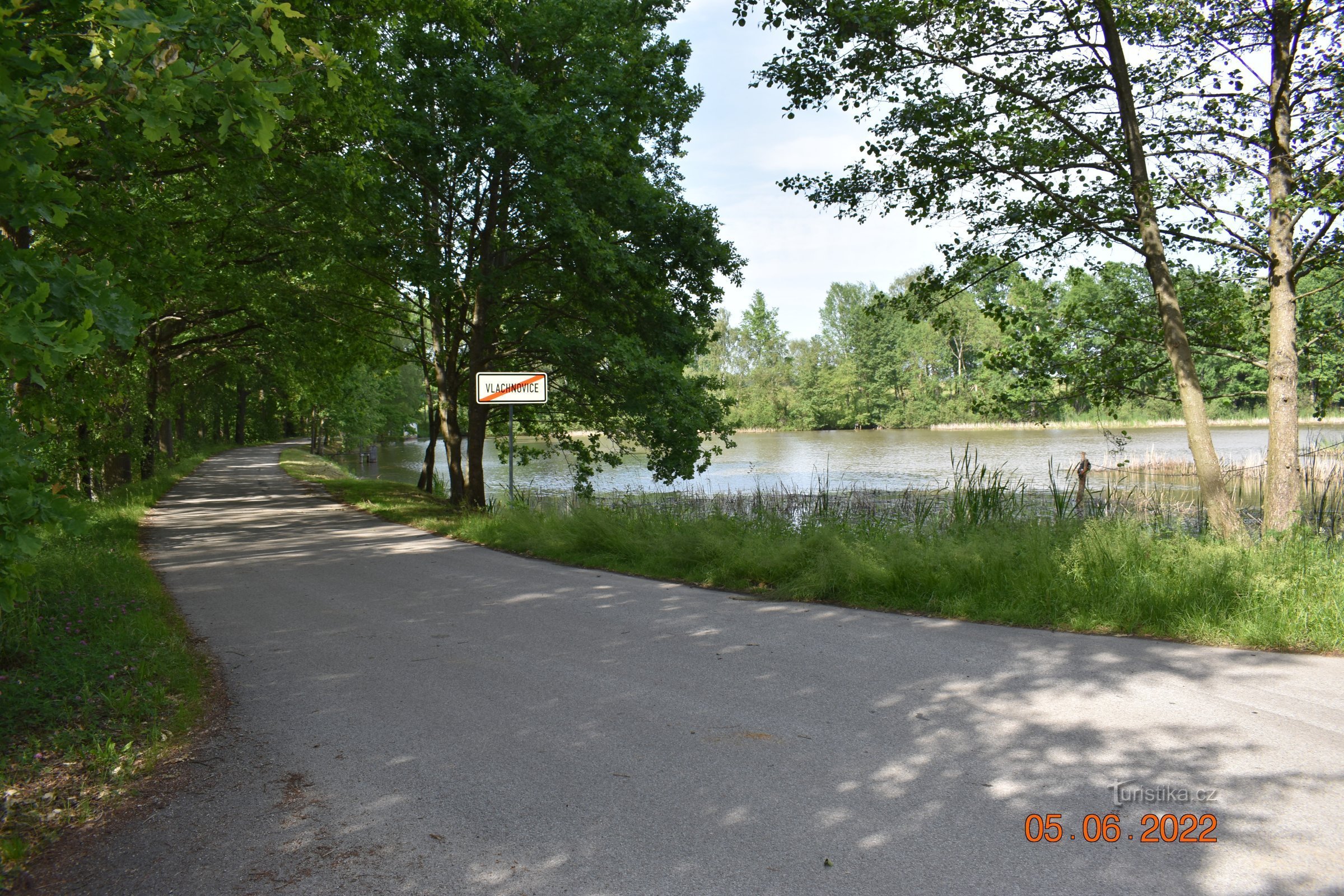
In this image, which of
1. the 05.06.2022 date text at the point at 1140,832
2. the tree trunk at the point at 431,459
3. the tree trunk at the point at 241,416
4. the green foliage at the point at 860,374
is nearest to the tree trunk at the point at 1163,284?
the 05.06.2022 date text at the point at 1140,832

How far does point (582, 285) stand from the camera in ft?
54.2

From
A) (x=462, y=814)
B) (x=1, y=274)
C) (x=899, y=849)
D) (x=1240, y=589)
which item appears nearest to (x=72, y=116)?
(x=1, y=274)

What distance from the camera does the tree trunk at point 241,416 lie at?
160 ft

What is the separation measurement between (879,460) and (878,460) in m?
0.08

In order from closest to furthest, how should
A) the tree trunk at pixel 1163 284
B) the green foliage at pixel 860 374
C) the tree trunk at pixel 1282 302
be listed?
1. the tree trunk at pixel 1282 302
2. the tree trunk at pixel 1163 284
3. the green foliage at pixel 860 374

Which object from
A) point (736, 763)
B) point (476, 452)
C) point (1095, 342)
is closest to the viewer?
point (736, 763)

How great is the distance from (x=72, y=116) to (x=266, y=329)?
15479 mm

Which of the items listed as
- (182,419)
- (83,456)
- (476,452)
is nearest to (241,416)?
(182,419)

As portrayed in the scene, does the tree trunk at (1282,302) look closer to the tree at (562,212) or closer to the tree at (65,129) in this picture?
the tree at (562,212)

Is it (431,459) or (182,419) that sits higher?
(182,419)

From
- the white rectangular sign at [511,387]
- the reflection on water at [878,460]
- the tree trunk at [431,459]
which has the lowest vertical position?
the reflection on water at [878,460]

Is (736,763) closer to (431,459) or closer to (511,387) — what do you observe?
(511,387)

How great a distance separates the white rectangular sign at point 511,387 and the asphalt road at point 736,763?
263 inches

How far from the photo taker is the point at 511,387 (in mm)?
13586
